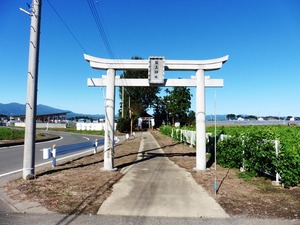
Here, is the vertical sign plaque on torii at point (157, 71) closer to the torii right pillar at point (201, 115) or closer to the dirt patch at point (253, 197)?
the torii right pillar at point (201, 115)

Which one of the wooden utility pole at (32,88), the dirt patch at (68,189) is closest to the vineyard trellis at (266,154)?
the dirt patch at (68,189)

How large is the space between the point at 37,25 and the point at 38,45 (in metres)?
0.64

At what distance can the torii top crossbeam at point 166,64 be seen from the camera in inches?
393

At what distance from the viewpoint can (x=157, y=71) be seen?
32.4ft

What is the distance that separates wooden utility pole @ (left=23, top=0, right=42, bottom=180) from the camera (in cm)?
829

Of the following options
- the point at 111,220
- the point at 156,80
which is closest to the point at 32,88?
the point at 156,80

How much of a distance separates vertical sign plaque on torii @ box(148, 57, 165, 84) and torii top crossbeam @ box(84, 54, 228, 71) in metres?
0.32

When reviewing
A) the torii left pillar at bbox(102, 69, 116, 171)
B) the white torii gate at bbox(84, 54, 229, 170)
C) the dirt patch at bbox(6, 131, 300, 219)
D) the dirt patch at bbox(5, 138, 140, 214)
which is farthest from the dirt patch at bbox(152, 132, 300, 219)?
the torii left pillar at bbox(102, 69, 116, 171)

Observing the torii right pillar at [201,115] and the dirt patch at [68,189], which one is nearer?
the dirt patch at [68,189]

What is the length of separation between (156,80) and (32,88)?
13.9 feet

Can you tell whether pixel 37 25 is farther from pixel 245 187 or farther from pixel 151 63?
pixel 245 187

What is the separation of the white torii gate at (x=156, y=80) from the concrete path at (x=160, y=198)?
1.60 meters

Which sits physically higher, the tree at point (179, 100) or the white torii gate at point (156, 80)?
the tree at point (179, 100)

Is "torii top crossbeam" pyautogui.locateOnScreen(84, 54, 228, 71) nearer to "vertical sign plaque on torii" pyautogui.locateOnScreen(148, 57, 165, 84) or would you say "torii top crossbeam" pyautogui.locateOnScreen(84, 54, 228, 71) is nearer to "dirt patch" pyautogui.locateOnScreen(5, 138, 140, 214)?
"vertical sign plaque on torii" pyautogui.locateOnScreen(148, 57, 165, 84)
